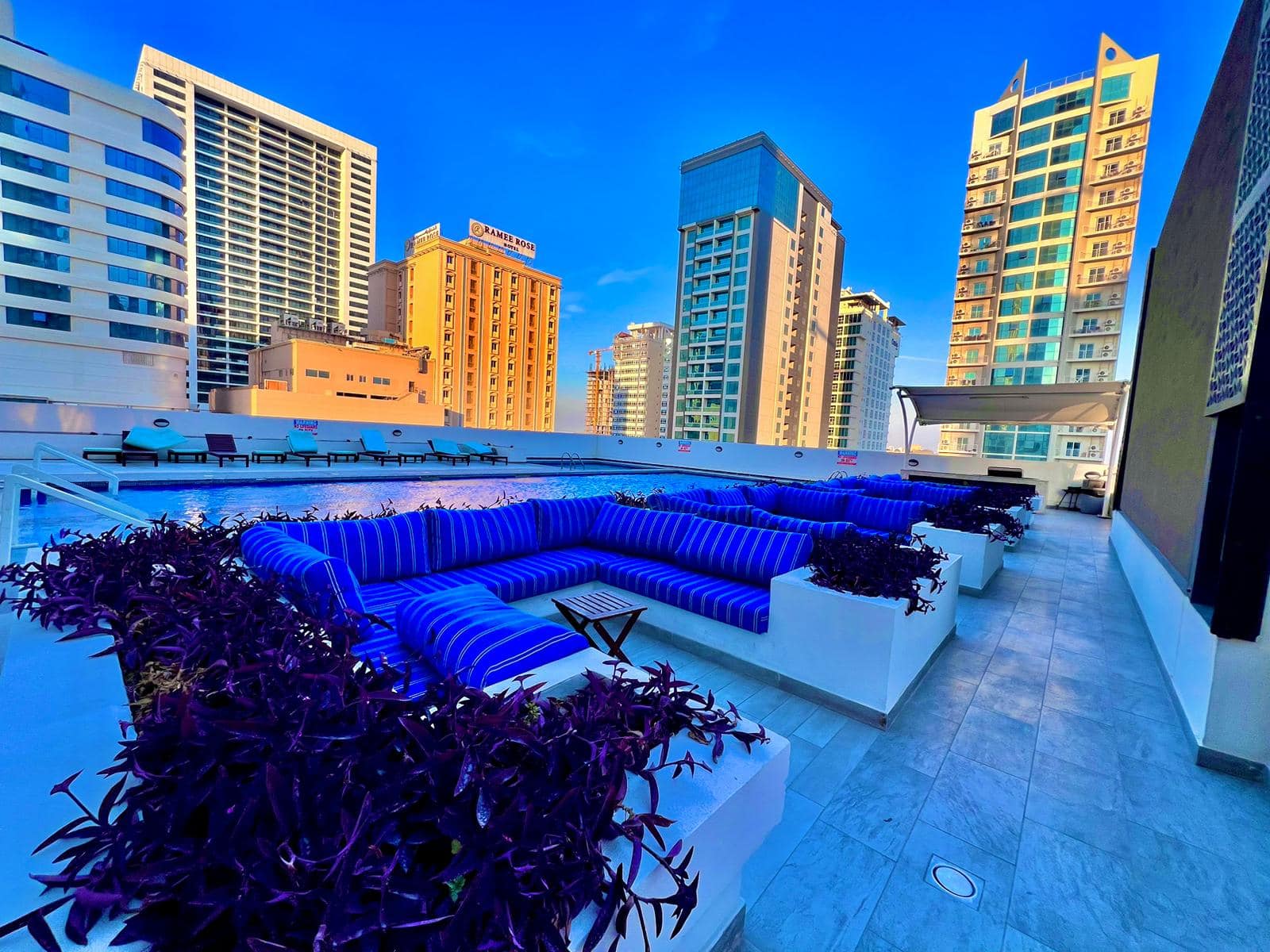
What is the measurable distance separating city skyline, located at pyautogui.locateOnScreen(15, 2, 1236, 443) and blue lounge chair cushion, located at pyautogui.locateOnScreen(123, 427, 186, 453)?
52.8ft

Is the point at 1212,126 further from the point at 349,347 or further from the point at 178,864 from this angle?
the point at 349,347

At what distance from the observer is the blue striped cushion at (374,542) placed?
3.14m

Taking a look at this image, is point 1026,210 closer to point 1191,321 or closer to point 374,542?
point 1191,321

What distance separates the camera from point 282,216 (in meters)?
61.8

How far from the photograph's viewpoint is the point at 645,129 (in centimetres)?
4897

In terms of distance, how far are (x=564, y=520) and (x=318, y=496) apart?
670cm

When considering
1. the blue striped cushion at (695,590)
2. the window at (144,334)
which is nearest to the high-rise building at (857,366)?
the window at (144,334)

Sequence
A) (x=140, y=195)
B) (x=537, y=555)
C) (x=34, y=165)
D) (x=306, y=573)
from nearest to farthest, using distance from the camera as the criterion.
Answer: (x=306, y=573), (x=537, y=555), (x=34, y=165), (x=140, y=195)

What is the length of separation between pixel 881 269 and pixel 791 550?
253 feet

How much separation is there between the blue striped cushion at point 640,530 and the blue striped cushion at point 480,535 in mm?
587

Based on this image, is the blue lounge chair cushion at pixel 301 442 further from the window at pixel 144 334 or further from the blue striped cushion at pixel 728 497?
the window at pixel 144 334

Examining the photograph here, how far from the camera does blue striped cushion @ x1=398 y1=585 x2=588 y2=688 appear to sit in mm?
1775

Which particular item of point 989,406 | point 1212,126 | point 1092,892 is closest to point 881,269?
point 989,406

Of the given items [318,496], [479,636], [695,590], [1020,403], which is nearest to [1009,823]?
[695,590]
